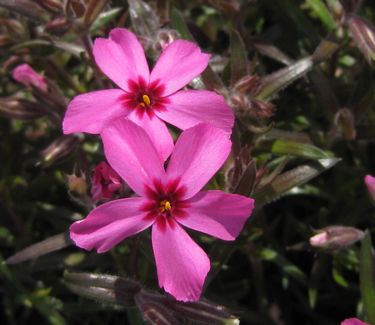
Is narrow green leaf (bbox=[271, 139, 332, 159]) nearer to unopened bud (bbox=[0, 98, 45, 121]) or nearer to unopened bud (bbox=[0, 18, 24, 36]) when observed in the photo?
unopened bud (bbox=[0, 98, 45, 121])

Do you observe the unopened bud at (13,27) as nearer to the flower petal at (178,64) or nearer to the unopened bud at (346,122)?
the flower petal at (178,64)

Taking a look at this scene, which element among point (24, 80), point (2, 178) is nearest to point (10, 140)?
point (2, 178)

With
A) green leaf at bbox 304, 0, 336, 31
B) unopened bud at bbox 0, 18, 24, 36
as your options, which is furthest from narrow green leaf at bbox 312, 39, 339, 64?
unopened bud at bbox 0, 18, 24, 36

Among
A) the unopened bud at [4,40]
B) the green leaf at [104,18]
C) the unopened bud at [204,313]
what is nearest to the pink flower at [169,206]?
the unopened bud at [204,313]

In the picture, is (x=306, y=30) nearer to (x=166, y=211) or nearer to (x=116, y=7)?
(x=116, y=7)

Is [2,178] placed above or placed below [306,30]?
below

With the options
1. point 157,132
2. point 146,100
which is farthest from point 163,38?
point 157,132
